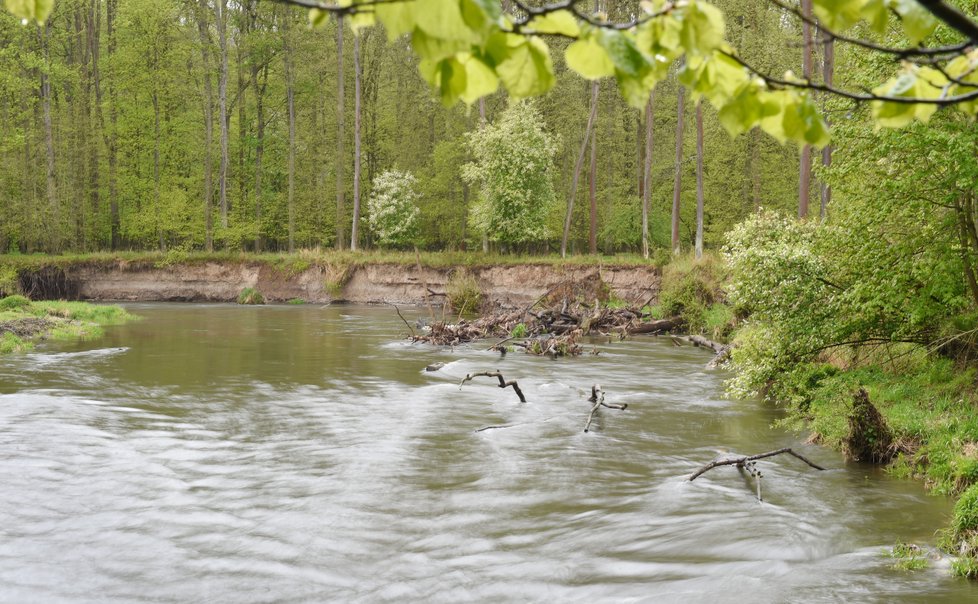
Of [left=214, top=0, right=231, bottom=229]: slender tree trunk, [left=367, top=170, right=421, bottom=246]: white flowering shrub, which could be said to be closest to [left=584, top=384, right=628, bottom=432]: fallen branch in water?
[left=367, top=170, right=421, bottom=246]: white flowering shrub

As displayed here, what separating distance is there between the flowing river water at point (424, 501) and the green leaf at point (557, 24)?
5761mm

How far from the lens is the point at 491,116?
5550 cm

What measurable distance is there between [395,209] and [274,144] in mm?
13458

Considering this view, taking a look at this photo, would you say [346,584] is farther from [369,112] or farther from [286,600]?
[369,112]

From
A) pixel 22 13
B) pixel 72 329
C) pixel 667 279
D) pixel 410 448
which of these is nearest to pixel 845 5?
pixel 22 13

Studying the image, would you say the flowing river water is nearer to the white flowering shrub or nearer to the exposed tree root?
the exposed tree root

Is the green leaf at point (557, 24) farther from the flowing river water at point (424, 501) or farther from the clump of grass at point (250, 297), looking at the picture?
the clump of grass at point (250, 297)

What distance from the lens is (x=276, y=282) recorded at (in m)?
43.8

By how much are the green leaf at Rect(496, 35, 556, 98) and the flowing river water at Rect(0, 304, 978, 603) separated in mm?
5681

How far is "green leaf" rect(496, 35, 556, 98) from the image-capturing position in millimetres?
1898

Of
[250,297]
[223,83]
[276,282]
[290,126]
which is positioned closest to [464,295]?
[276,282]

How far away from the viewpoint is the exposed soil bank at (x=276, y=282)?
40.9 m

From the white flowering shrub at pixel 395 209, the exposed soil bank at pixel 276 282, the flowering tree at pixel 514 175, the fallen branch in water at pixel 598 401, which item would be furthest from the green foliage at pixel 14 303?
the fallen branch in water at pixel 598 401

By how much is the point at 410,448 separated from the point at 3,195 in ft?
140
